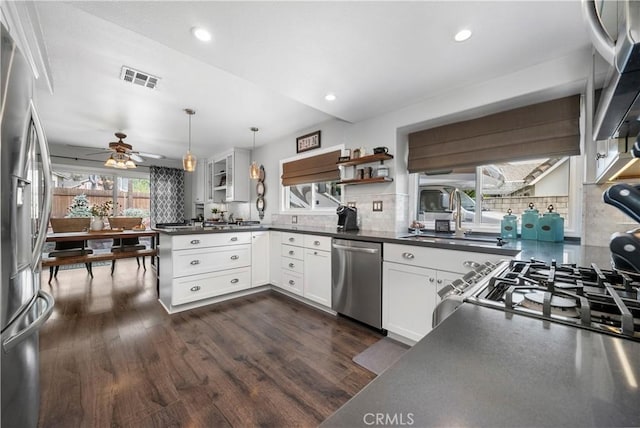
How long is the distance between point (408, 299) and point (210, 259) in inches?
86.9

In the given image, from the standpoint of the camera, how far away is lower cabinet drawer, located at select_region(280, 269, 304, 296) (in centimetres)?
307

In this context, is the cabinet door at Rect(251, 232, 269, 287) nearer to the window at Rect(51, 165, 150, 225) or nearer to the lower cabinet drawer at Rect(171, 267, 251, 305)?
the lower cabinet drawer at Rect(171, 267, 251, 305)

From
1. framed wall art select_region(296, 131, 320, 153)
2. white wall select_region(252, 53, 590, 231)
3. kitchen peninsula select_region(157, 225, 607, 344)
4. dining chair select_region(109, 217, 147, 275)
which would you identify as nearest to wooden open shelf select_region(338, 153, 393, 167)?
white wall select_region(252, 53, 590, 231)

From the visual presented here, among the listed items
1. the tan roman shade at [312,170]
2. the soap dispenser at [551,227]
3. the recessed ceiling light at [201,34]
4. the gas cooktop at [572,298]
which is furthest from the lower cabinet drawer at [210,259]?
the soap dispenser at [551,227]

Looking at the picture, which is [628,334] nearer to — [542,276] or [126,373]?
[542,276]

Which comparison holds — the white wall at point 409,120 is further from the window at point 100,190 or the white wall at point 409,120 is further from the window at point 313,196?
the window at point 100,190

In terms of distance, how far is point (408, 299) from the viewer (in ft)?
6.93

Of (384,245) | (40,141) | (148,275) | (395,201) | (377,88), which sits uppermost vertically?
(377,88)

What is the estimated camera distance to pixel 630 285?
2.48 ft

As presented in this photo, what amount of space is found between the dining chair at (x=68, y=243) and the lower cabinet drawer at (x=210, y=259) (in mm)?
2269

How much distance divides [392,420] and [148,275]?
519 centimetres

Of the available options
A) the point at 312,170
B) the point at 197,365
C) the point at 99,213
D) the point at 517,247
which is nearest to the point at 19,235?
the point at 197,365

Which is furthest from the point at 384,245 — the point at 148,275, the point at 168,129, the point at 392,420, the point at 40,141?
the point at 148,275
